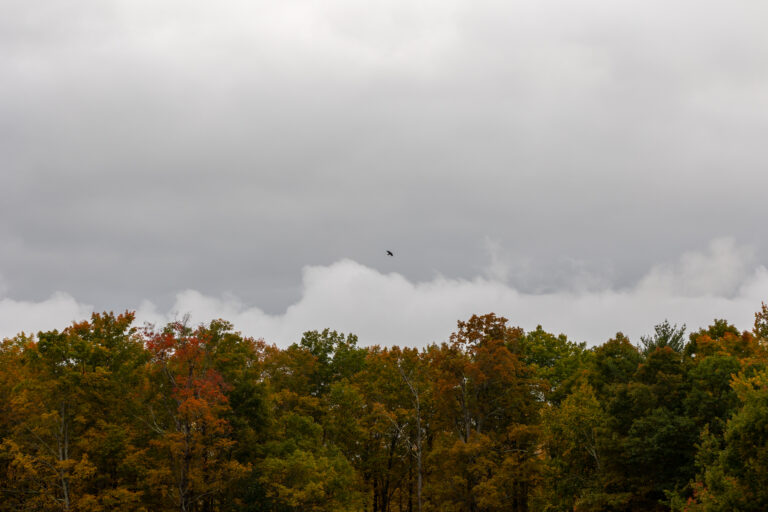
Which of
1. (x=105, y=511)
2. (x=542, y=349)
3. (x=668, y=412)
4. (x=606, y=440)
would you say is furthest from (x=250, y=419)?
(x=542, y=349)

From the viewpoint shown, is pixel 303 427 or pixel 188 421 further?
pixel 303 427

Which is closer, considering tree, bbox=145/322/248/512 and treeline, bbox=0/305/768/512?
treeline, bbox=0/305/768/512

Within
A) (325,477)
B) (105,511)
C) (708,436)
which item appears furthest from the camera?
(325,477)

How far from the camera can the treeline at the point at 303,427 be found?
41.2m

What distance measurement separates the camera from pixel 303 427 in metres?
54.2

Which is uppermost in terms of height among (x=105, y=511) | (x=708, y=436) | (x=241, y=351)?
(x=241, y=351)

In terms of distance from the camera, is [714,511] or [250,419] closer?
[714,511]

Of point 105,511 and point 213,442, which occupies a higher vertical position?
point 213,442

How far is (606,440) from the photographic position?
42094 millimetres

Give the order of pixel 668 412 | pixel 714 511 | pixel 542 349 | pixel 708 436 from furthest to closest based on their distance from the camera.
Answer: pixel 542 349, pixel 668 412, pixel 708 436, pixel 714 511

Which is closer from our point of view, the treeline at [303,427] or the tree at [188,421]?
the treeline at [303,427]

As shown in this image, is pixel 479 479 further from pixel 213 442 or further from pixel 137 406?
pixel 137 406

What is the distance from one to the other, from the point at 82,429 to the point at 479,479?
29.3 metres

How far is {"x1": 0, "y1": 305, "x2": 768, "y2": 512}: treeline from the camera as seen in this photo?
41.2 m
